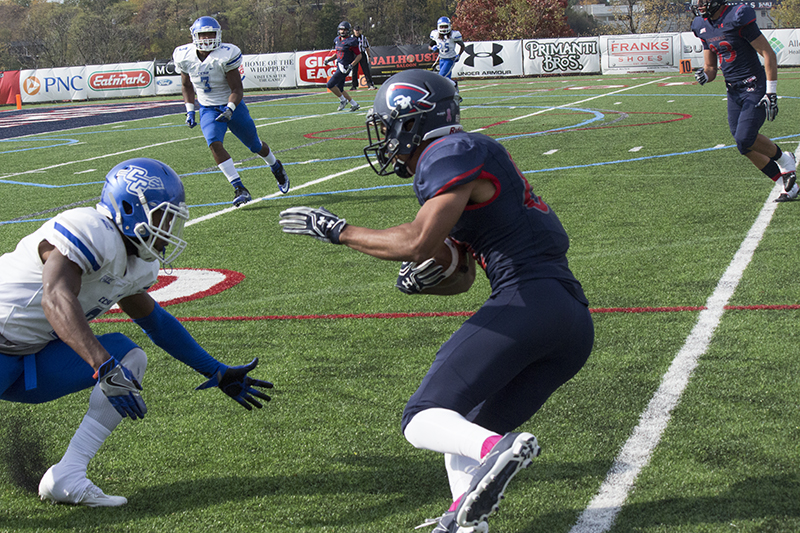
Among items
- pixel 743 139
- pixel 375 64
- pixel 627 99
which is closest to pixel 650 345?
pixel 743 139

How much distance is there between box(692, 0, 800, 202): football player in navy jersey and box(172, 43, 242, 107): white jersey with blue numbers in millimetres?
5041

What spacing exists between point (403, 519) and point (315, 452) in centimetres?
67

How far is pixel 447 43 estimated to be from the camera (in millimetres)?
20375

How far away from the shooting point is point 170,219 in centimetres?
303

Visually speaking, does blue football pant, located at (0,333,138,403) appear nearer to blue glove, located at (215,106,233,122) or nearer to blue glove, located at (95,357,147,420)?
blue glove, located at (95,357,147,420)

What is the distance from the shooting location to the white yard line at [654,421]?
2.81 metres

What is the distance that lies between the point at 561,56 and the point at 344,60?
15.1 meters

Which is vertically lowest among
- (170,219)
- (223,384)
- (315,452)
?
(315,452)

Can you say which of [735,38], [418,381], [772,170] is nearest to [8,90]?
[735,38]

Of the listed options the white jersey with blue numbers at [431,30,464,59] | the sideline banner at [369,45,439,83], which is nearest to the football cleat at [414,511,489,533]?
the white jersey with blue numbers at [431,30,464,59]

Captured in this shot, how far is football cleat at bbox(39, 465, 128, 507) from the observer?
9.80 feet

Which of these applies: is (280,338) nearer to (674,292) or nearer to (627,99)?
(674,292)

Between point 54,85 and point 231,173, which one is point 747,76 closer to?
point 231,173

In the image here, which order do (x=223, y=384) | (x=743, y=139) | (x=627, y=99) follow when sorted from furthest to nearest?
(x=627, y=99) → (x=743, y=139) → (x=223, y=384)
